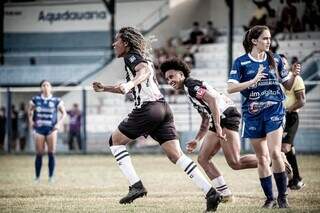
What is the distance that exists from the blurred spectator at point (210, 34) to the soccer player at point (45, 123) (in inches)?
638

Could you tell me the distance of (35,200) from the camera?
39.3 feet

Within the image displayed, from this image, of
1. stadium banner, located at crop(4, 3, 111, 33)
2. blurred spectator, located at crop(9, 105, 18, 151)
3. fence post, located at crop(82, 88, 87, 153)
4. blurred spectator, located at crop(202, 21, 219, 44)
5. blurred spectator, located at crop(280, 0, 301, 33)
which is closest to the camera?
fence post, located at crop(82, 88, 87, 153)

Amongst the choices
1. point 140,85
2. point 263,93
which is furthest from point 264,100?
point 140,85

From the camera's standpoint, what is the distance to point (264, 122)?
10.3 metres

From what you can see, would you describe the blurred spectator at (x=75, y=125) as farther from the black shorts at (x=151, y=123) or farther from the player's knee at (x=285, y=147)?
the black shorts at (x=151, y=123)

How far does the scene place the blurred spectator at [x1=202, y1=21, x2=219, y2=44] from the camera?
33.2m

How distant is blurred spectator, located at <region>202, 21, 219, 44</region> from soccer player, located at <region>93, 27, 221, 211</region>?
897 inches

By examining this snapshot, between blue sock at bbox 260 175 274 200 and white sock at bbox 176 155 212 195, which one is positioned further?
blue sock at bbox 260 175 274 200

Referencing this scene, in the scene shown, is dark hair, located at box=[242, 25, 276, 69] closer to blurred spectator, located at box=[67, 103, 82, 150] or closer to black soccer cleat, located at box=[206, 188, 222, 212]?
black soccer cleat, located at box=[206, 188, 222, 212]

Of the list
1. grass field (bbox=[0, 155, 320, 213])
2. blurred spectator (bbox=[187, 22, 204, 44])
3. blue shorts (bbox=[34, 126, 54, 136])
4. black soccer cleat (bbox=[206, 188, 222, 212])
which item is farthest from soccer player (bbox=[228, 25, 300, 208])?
blurred spectator (bbox=[187, 22, 204, 44])

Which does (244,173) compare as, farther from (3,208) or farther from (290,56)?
(290,56)

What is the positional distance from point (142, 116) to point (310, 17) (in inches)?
864

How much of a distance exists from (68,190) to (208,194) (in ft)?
15.1

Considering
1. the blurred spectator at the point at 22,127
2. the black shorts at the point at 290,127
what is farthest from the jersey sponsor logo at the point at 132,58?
the blurred spectator at the point at 22,127
